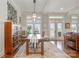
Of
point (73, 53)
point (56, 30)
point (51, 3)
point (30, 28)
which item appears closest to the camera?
point (73, 53)

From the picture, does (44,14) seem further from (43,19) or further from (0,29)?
(0,29)

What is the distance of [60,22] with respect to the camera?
16.2 m

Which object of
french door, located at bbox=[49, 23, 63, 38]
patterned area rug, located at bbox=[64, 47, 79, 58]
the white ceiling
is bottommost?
patterned area rug, located at bbox=[64, 47, 79, 58]

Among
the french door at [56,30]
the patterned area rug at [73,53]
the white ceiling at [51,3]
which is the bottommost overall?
the patterned area rug at [73,53]

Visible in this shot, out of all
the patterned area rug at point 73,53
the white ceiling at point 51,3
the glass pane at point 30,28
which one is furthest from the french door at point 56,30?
the patterned area rug at point 73,53

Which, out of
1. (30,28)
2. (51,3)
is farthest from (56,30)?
(51,3)

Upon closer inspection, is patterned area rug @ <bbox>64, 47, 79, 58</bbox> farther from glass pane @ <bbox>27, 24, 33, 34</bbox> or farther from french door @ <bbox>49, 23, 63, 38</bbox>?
glass pane @ <bbox>27, 24, 33, 34</bbox>

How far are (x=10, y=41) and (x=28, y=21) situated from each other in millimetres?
9500

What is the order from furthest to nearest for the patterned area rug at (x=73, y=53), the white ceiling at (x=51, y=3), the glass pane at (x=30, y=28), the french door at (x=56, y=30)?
the french door at (x=56, y=30)
the glass pane at (x=30, y=28)
the white ceiling at (x=51, y=3)
the patterned area rug at (x=73, y=53)

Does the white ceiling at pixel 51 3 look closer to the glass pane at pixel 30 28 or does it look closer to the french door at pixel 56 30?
the glass pane at pixel 30 28

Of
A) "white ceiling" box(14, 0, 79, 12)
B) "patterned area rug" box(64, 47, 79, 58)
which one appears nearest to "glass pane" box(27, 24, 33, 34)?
"white ceiling" box(14, 0, 79, 12)

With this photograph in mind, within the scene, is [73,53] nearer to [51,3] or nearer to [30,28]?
[51,3]

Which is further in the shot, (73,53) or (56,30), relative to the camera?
(56,30)

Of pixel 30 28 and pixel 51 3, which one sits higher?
→ pixel 51 3
